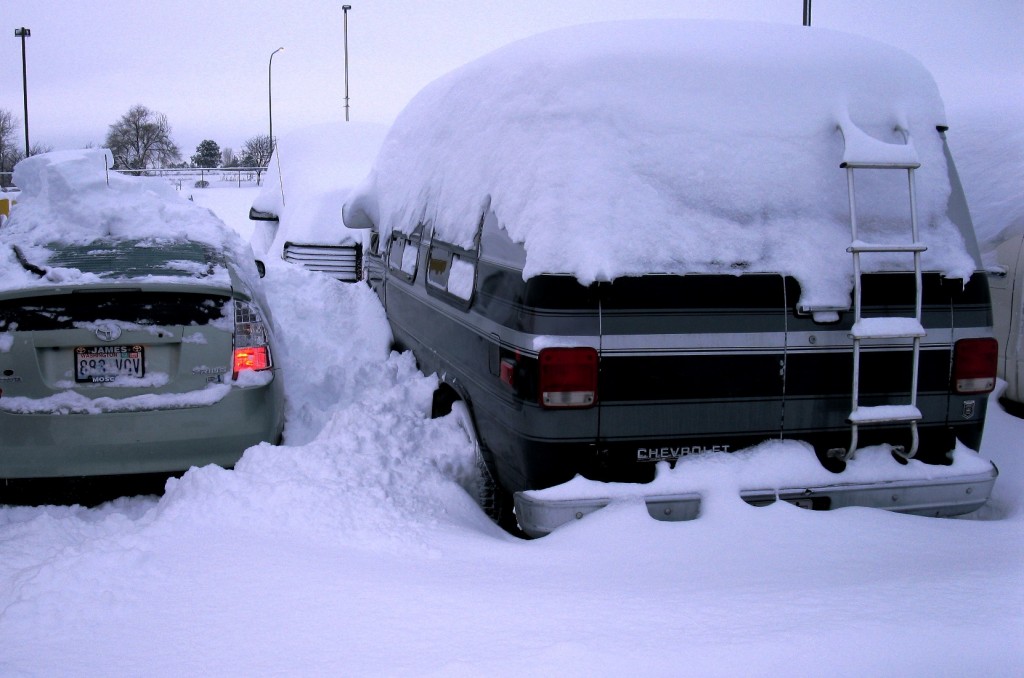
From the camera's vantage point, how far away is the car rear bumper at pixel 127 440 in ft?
13.3

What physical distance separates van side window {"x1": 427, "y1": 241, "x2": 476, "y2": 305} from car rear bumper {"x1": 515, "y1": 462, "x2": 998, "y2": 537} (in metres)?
1.16

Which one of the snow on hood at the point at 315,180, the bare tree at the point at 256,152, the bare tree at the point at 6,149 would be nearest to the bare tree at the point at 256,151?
the bare tree at the point at 256,152

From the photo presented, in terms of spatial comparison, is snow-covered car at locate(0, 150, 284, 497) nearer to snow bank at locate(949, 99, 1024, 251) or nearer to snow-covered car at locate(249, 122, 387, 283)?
snow-covered car at locate(249, 122, 387, 283)

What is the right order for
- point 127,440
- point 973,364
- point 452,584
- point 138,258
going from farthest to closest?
1. point 138,258
2. point 127,440
3. point 973,364
4. point 452,584

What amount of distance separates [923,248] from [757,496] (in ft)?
4.15

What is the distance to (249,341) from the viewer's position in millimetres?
4508

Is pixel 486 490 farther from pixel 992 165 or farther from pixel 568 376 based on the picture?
pixel 992 165

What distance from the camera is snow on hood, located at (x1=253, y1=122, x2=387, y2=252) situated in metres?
9.90

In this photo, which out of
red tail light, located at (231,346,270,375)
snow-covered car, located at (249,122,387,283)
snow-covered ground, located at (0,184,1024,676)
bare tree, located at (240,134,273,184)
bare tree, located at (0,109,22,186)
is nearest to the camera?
snow-covered ground, located at (0,184,1024,676)

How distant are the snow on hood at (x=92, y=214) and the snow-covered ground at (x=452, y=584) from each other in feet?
6.73

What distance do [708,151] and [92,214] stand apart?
4506mm

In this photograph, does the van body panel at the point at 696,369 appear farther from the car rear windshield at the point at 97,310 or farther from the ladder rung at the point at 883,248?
the car rear windshield at the point at 97,310

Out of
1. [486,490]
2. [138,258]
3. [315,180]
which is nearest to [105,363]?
[138,258]

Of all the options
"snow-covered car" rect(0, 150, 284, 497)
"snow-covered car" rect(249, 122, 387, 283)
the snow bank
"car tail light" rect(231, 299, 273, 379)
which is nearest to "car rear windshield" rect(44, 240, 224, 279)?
"snow-covered car" rect(0, 150, 284, 497)
